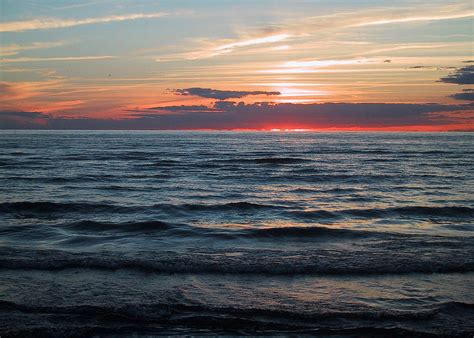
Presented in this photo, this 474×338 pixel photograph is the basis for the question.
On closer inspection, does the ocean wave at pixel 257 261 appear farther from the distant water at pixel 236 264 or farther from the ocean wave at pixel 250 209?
the ocean wave at pixel 250 209

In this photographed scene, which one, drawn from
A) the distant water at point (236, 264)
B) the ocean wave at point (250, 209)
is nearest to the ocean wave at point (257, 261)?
the distant water at point (236, 264)

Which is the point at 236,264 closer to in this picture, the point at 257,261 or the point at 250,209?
the point at 257,261

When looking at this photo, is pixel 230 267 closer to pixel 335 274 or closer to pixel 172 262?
pixel 172 262

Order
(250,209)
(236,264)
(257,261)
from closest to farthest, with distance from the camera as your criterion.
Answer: (236,264) → (257,261) → (250,209)

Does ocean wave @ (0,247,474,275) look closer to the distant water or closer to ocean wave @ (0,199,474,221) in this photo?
the distant water

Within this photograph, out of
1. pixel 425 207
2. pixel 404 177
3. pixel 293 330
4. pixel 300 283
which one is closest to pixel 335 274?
pixel 300 283

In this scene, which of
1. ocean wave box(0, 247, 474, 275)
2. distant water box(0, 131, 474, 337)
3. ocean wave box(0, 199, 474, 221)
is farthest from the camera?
ocean wave box(0, 199, 474, 221)

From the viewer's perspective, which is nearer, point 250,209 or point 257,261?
point 257,261

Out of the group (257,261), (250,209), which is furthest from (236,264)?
(250,209)

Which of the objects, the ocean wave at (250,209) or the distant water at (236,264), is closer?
the distant water at (236,264)

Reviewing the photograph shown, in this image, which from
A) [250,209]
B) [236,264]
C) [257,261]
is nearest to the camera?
[236,264]

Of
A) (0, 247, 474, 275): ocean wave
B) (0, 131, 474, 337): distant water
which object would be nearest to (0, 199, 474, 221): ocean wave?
(0, 131, 474, 337): distant water

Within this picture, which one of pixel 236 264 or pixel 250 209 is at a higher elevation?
pixel 236 264

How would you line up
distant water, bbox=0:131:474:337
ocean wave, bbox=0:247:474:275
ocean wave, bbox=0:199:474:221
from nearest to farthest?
distant water, bbox=0:131:474:337
ocean wave, bbox=0:247:474:275
ocean wave, bbox=0:199:474:221
